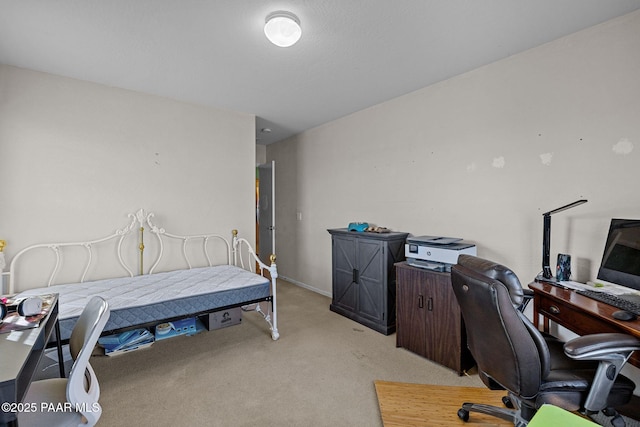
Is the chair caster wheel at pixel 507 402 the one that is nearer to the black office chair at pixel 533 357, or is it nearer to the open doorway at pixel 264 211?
the black office chair at pixel 533 357

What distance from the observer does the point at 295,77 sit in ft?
9.52

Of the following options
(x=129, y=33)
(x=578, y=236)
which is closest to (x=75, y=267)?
(x=129, y=33)

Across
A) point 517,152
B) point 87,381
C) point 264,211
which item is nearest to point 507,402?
point 517,152

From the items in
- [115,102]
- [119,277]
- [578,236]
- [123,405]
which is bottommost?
[123,405]

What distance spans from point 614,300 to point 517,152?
1.30m

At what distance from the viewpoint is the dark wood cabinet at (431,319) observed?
95.7 inches

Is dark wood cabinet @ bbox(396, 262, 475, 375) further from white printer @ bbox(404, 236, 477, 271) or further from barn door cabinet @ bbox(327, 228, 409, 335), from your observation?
barn door cabinet @ bbox(327, 228, 409, 335)

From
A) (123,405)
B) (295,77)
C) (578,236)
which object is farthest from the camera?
(295,77)

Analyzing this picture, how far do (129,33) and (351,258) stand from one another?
2897mm

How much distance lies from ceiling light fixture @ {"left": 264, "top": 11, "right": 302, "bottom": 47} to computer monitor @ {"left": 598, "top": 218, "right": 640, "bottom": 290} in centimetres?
235

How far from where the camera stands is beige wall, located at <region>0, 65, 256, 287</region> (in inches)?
107

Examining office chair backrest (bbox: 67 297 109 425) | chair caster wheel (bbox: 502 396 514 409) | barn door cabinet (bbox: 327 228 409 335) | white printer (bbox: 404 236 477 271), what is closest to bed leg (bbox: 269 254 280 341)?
barn door cabinet (bbox: 327 228 409 335)

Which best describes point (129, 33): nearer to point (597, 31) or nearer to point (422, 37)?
point (422, 37)

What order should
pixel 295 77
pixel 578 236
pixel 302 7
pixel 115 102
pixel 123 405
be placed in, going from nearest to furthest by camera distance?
pixel 302 7
pixel 123 405
pixel 578 236
pixel 295 77
pixel 115 102
